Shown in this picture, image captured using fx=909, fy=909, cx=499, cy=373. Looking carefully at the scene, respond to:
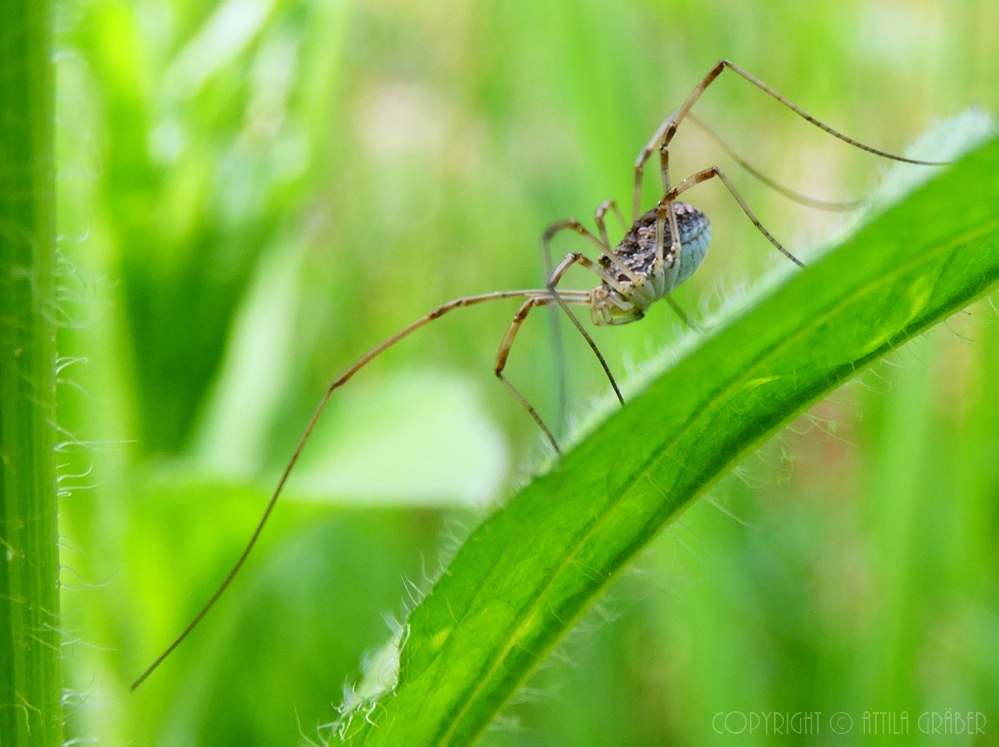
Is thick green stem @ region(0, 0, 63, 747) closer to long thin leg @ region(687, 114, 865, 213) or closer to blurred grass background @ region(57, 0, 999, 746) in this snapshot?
blurred grass background @ region(57, 0, 999, 746)

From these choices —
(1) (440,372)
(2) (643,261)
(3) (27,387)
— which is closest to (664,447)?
(3) (27,387)

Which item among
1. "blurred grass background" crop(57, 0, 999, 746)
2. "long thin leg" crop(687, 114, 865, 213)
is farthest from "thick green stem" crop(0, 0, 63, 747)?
"long thin leg" crop(687, 114, 865, 213)

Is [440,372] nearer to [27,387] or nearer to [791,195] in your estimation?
[791,195]

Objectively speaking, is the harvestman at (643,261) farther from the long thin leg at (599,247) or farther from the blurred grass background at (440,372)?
the blurred grass background at (440,372)

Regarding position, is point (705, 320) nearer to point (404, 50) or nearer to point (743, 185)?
point (743, 185)

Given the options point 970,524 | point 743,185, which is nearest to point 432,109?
point 743,185
